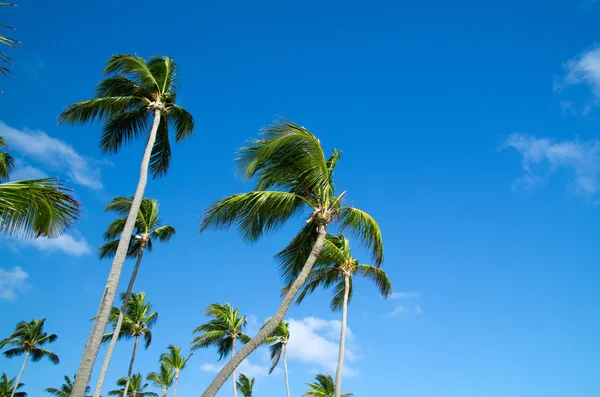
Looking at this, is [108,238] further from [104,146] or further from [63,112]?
[63,112]

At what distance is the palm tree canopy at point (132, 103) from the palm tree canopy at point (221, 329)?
74.9 ft

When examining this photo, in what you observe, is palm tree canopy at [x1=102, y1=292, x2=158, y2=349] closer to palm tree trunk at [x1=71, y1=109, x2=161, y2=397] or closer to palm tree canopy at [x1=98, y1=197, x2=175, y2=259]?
palm tree canopy at [x1=98, y1=197, x2=175, y2=259]

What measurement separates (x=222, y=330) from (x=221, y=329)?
0.25 metres

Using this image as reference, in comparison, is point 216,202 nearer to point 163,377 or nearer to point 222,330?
point 222,330

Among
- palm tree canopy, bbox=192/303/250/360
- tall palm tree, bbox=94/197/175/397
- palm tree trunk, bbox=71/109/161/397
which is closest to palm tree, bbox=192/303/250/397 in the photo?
palm tree canopy, bbox=192/303/250/360

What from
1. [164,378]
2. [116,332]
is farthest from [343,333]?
[164,378]

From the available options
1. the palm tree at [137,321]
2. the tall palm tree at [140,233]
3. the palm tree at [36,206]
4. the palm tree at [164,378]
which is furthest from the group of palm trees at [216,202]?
the palm tree at [164,378]

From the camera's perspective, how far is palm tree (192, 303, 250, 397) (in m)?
36.9

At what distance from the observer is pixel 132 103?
15.5m

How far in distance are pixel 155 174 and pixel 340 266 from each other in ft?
32.6

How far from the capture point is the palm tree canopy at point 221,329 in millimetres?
36875

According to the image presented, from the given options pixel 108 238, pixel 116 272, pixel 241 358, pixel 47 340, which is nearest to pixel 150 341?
pixel 108 238

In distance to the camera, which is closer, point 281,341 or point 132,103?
point 132,103

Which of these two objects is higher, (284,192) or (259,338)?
(284,192)
